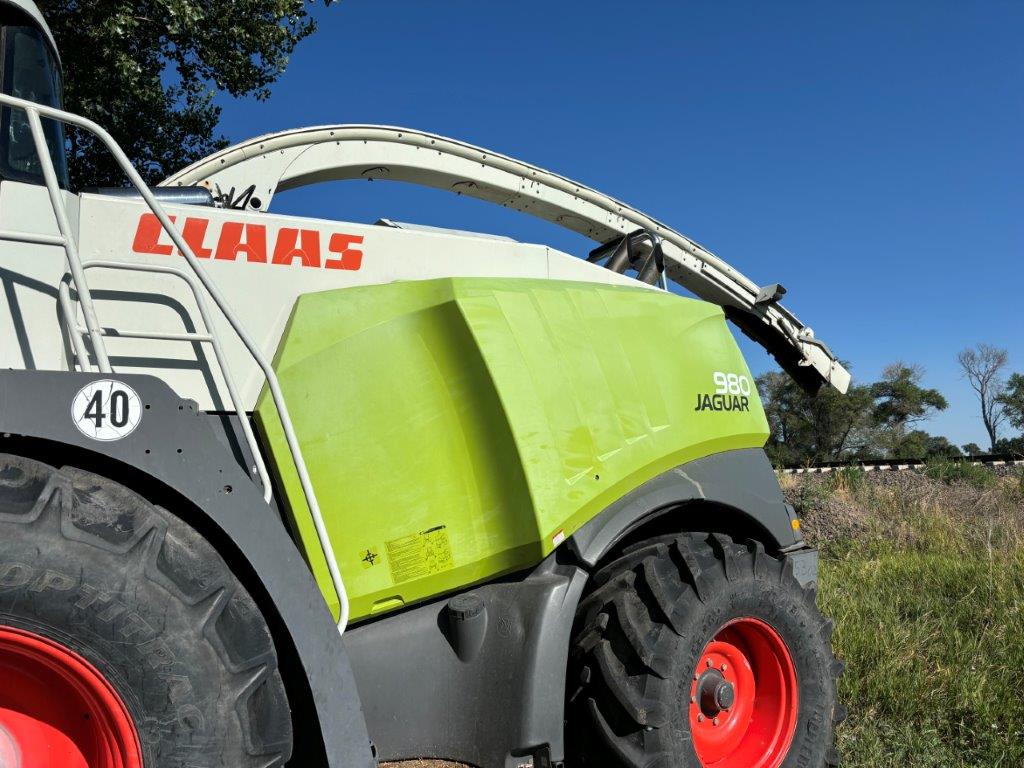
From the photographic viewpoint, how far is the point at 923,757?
155 inches

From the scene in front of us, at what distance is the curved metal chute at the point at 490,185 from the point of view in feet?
13.8

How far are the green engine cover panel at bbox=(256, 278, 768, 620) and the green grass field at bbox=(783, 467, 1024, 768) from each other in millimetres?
2355

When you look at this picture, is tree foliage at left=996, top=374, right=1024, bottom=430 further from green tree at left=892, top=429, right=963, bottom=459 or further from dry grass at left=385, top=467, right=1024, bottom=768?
dry grass at left=385, top=467, right=1024, bottom=768

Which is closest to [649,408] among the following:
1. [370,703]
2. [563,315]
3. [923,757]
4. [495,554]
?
[563,315]

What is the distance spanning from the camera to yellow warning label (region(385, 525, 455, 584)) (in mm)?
2699

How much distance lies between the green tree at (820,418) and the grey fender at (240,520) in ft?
121

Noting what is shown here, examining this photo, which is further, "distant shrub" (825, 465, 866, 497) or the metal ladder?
"distant shrub" (825, 465, 866, 497)

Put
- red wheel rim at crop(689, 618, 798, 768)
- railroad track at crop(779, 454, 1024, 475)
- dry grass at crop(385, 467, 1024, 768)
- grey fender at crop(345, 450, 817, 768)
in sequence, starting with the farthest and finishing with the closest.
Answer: railroad track at crop(779, 454, 1024, 475) < dry grass at crop(385, 467, 1024, 768) < red wheel rim at crop(689, 618, 798, 768) < grey fender at crop(345, 450, 817, 768)

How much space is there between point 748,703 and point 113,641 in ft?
8.28

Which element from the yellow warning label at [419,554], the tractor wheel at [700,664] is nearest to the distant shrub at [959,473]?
the tractor wheel at [700,664]

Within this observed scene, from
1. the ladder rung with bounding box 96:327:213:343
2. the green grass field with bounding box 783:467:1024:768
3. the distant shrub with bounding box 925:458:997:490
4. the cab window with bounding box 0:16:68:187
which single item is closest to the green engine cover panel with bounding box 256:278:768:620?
the ladder rung with bounding box 96:327:213:343

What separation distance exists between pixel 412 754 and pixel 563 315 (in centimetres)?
165

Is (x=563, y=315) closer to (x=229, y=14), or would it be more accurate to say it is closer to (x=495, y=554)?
(x=495, y=554)

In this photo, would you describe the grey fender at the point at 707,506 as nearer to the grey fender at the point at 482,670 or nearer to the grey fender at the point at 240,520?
the grey fender at the point at 482,670
